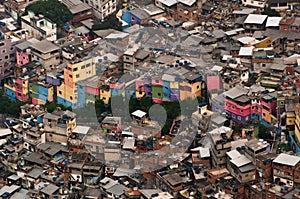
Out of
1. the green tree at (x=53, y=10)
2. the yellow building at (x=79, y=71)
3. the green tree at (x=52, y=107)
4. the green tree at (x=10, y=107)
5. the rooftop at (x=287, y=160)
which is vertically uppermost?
the green tree at (x=53, y=10)

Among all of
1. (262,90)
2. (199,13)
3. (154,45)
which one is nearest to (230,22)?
(199,13)

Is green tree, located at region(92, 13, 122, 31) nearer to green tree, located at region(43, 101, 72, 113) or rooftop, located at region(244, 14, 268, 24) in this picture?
rooftop, located at region(244, 14, 268, 24)

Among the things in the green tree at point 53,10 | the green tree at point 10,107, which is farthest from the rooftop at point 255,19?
the green tree at point 10,107

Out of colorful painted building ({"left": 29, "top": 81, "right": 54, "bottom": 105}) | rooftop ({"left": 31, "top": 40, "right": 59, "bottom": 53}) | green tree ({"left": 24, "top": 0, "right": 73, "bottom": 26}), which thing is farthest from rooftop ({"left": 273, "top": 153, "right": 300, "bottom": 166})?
green tree ({"left": 24, "top": 0, "right": 73, "bottom": 26})

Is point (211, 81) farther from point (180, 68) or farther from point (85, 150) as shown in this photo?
point (85, 150)

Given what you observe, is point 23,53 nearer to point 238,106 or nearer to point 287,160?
point 238,106

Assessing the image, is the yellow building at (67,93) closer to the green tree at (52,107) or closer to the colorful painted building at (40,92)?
the colorful painted building at (40,92)
